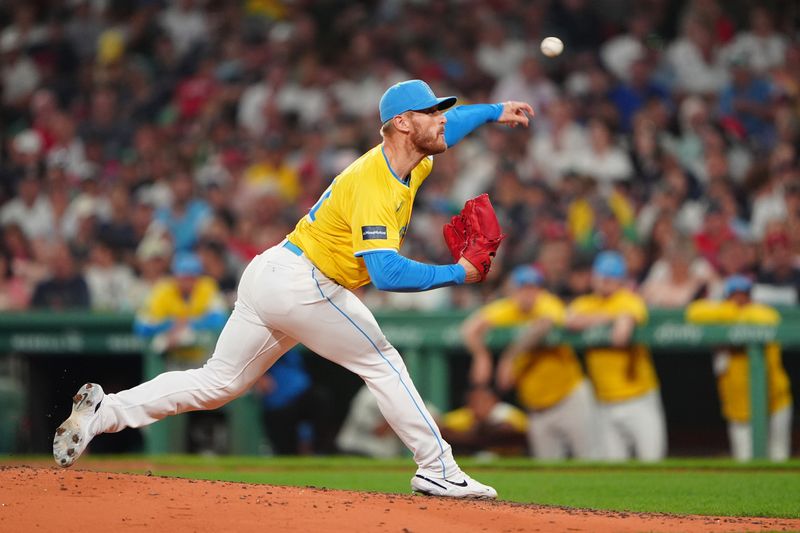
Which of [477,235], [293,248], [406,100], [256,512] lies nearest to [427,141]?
[406,100]

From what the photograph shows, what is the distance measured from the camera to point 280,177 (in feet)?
42.9

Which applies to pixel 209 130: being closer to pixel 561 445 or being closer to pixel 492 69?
pixel 492 69

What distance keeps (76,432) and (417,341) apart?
4.95 m

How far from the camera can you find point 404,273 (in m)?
5.34

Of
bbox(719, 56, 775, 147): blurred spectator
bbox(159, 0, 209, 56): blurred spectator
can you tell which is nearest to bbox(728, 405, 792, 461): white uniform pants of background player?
bbox(719, 56, 775, 147): blurred spectator

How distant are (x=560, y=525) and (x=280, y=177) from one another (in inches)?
333

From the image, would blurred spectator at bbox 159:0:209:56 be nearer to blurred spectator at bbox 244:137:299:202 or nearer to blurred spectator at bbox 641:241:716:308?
blurred spectator at bbox 244:137:299:202

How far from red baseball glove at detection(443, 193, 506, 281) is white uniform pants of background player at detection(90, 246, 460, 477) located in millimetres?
518

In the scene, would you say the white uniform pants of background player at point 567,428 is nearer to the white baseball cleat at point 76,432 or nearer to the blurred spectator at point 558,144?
the blurred spectator at point 558,144

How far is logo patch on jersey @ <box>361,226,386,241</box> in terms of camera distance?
5352 millimetres

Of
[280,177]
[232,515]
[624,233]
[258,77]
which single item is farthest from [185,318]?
[232,515]

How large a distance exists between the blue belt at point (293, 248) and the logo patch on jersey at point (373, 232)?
1.59ft

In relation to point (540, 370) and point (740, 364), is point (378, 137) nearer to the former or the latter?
point (540, 370)

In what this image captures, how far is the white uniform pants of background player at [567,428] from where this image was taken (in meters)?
10.0
